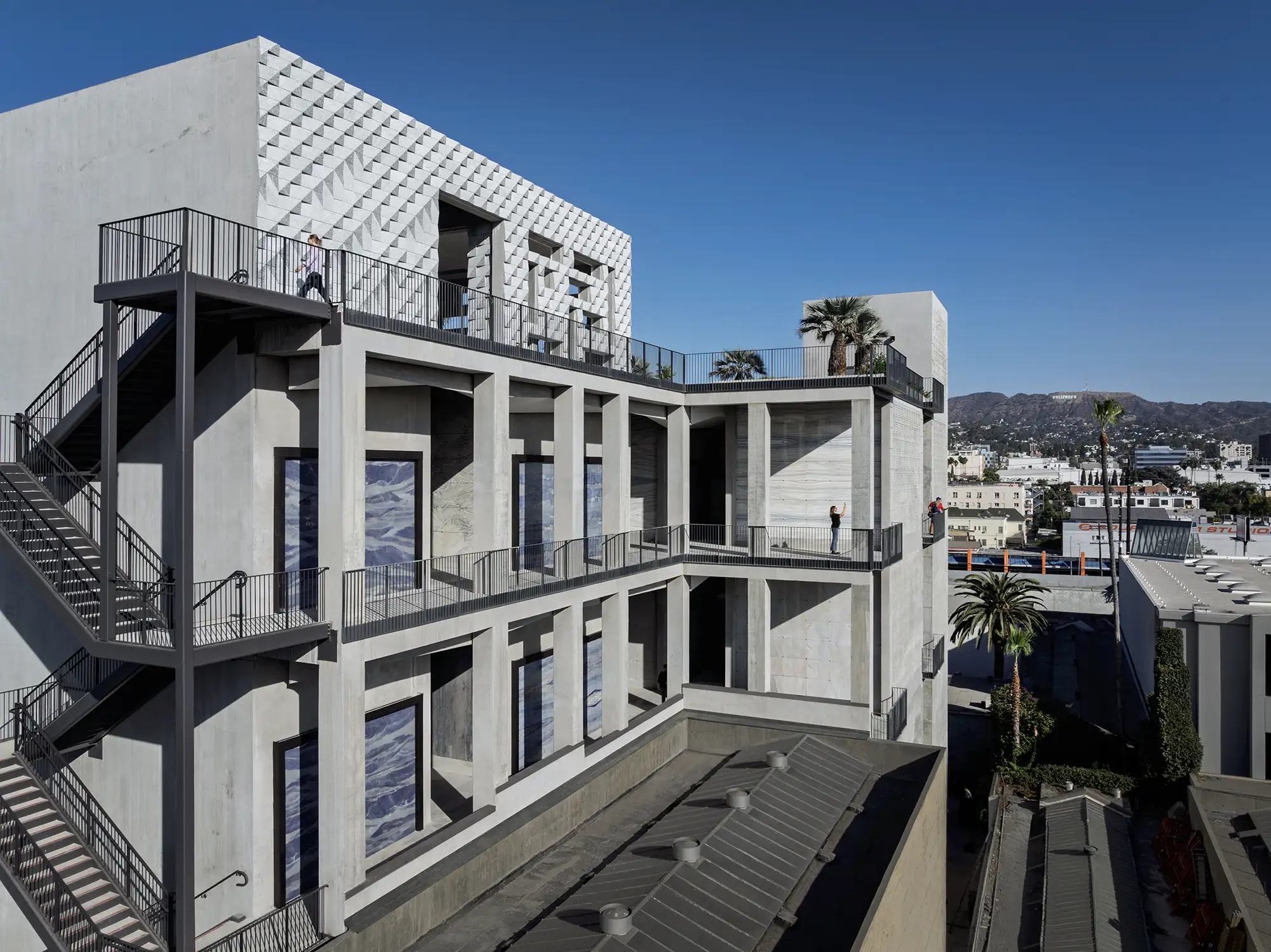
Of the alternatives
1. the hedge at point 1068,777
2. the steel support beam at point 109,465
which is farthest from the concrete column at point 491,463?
the hedge at point 1068,777

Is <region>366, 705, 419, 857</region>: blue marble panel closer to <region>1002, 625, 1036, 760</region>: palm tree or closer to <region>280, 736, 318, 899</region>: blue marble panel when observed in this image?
<region>280, 736, 318, 899</region>: blue marble panel

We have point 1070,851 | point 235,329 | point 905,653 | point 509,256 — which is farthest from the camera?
point 905,653

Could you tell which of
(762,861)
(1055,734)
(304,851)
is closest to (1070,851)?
(1055,734)

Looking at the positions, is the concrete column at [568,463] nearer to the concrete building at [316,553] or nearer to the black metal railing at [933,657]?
the concrete building at [316,553]

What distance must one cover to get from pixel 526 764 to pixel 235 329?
1276cm

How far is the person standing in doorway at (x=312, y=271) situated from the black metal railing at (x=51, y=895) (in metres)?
9.50

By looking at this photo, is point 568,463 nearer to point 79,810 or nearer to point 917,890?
point 79,810

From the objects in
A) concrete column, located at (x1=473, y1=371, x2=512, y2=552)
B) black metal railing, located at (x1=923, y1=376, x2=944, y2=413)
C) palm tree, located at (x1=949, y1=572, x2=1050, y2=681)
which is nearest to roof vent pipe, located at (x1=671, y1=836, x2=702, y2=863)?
concrete column, located at (x1=473, y1=371, x2=512, y2=552)

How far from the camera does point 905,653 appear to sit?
29172mm

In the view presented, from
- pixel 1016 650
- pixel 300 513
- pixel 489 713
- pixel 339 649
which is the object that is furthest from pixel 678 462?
pixel 1016 650

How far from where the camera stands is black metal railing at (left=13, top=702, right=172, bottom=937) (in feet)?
47.0

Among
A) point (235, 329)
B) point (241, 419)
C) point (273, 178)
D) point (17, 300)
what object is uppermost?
point (273, 178)

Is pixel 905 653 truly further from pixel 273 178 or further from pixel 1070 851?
pixel 273 178

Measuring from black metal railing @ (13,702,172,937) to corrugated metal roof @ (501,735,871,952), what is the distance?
6263mm
